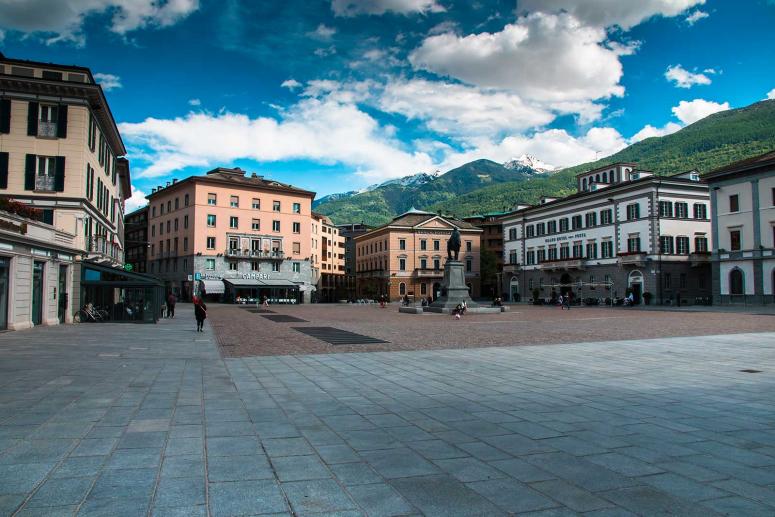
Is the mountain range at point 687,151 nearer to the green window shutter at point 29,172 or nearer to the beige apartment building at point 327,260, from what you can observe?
the beige apartment building at point 327,260

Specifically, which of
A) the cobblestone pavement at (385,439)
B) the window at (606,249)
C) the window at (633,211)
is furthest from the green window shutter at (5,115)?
the window at (606,249)

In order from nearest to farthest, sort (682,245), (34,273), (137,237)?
(34,273) < (682,245) < (137,237)

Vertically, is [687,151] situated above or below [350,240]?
above

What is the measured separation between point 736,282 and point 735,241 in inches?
147

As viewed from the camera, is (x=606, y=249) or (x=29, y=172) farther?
(x=606, y=249)

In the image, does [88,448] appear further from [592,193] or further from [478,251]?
[478,251]

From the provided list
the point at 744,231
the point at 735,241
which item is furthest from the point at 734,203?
the point at 735,241

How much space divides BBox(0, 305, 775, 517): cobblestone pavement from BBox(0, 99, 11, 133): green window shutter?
20.7m

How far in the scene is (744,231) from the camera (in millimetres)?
47906

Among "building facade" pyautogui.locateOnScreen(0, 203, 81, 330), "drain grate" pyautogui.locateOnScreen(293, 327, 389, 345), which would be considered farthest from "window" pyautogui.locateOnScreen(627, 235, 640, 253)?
"building facade" pyautogui.locateOnScreen(0, 203, 81, 330)

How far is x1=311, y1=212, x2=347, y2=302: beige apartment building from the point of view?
9238 centimetres

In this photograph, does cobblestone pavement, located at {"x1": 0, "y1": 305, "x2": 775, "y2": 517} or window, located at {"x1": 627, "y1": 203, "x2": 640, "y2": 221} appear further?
window, located at {"x1": 627, "y1": 203, "x2": 640, "y2": 221}

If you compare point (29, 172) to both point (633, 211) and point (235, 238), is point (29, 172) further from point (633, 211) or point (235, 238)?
point (633, 211)

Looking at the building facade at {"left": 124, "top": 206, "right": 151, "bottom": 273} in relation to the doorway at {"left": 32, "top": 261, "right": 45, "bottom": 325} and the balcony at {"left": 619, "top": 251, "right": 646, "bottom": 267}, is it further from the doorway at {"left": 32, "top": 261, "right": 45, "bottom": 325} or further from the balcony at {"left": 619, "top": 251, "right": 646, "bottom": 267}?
the balcony at {"left": 619, "top": 251, "right": 646, "bottom": 267}
